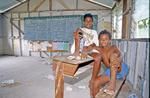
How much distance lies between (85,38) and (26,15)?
7.25 m

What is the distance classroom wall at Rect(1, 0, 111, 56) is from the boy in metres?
5.82

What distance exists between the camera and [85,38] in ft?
5.77

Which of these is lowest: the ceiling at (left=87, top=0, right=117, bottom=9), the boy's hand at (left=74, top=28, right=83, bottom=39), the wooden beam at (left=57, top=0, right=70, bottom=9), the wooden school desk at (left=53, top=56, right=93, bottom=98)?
the wooden school desk at (left=53, top=56, right=93, bottom=98)

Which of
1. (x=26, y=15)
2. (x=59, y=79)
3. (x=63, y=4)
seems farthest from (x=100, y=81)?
(x=26, y=15)

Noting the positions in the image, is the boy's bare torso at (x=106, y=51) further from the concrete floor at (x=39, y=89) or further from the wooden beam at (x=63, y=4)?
the wooden beam at (x=63, y=4)

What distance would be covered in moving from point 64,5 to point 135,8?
5.05 metres

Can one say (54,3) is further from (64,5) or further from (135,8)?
(135,8)

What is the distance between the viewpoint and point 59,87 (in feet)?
5.22

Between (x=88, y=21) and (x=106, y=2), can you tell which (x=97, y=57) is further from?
(x=106, y=2)

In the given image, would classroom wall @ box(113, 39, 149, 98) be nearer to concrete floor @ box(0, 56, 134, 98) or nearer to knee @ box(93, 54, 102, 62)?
concrete floor @ box(0, 56, 134, 98)

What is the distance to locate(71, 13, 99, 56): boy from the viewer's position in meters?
1.66

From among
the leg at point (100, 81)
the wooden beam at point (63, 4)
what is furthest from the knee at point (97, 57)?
the wooden beam at point (63, 4)

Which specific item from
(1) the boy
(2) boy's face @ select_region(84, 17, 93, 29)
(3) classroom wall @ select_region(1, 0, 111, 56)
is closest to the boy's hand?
(1) the boy

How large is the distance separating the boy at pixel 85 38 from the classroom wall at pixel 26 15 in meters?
5.82
